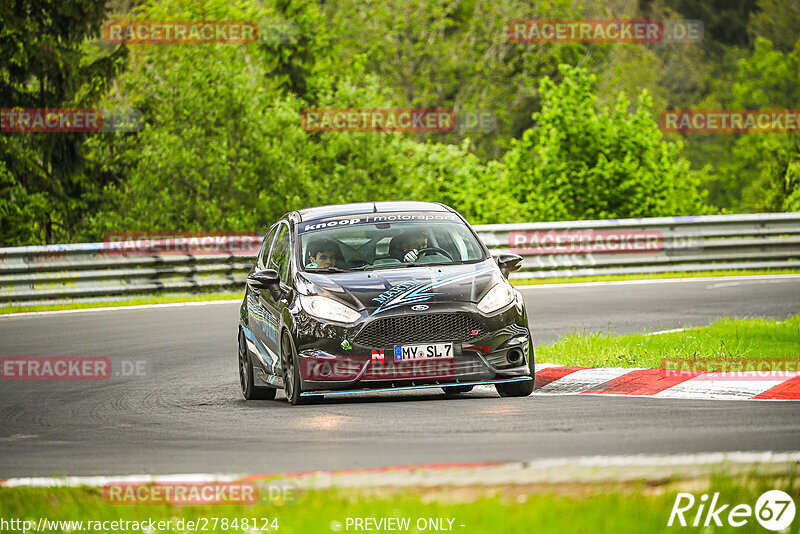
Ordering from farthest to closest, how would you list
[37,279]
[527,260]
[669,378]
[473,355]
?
[527,260] → [37,279] → [669,378] → [473,355]

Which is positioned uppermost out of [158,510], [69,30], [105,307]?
[69,30]

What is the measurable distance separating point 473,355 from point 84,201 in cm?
2434

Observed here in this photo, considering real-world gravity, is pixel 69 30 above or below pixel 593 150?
above

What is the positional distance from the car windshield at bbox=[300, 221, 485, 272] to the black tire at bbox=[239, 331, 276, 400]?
1203 mm

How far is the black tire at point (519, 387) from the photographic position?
33.9 ft

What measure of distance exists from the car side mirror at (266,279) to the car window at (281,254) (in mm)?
97

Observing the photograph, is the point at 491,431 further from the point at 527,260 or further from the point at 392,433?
the point at 527,260

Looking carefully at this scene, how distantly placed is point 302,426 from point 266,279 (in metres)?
2.30

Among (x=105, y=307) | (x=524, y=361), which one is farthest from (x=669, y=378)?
(x=105, y=307)

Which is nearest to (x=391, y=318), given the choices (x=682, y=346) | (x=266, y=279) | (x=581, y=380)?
(x=266, y=279)

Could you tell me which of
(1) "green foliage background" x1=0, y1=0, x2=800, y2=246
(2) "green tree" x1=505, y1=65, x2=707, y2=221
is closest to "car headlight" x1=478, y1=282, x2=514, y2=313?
(1) "green foliage background" x1=0, y1=0, x2=800, y2=246

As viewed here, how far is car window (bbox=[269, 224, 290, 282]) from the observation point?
11242mm

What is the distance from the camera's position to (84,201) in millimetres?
32719

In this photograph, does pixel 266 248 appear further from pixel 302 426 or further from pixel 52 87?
pixel 52 87
